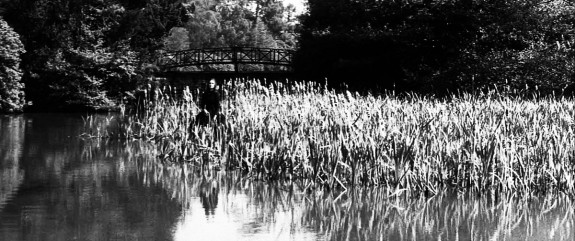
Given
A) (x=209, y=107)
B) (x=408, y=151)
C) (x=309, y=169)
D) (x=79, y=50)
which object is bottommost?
(x=309, y=169)

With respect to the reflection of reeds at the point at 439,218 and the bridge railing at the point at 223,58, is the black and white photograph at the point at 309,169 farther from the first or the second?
the bridge railing at the point at 223,58

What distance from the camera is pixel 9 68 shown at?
1057 inches

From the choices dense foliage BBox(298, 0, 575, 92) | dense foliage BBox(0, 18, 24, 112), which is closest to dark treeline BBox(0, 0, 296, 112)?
dense foliage BBox(0, 18, 24, 112)

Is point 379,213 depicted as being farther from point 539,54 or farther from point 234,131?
point 539,54

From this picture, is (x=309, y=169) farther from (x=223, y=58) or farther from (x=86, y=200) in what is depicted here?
(x=223, y=58)

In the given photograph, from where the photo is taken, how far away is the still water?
7715 millimetres

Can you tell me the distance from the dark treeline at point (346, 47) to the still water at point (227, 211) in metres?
14.8

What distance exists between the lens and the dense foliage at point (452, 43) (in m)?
24.6

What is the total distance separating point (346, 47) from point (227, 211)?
19.5 meters

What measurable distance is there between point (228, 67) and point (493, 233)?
48010mm

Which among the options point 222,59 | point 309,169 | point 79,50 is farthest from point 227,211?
point 222,59

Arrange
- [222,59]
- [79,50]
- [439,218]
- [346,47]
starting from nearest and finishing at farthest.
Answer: [439,218], [346,47], [79,50], [222,59]

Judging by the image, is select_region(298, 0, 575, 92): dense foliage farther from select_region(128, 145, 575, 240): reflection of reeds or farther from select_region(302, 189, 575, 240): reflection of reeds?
select_region(302, 189, 575, 240): reflection of reeds

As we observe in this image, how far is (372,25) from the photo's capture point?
90.6ft
